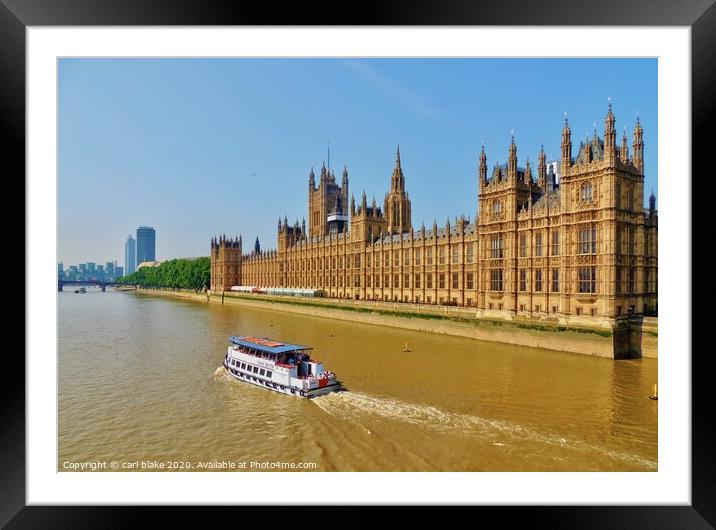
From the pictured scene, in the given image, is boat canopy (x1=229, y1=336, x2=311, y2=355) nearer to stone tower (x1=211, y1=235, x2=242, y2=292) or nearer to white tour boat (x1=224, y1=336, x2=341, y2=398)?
white tour boat (x1=224, y1=336, x2=341, y2=398)

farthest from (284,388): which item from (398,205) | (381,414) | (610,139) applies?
(398,205)

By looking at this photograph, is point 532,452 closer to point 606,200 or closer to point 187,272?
point 606,200

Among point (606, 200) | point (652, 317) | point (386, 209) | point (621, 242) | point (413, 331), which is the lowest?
point (413, 331)

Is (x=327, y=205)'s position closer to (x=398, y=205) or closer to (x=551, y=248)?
(x=398, y=205)

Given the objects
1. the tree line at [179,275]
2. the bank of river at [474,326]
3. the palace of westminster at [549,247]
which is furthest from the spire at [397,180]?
the tree line at [179,275]
